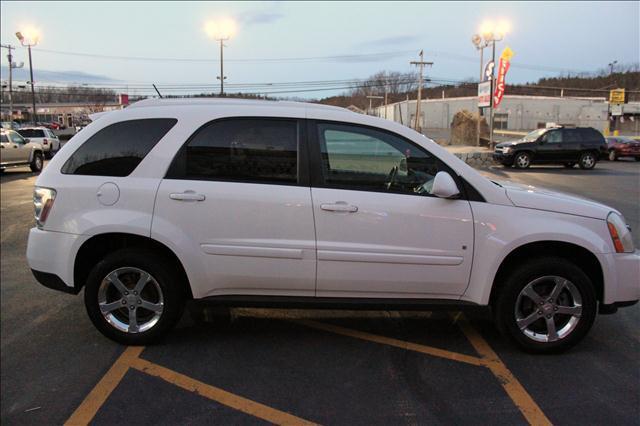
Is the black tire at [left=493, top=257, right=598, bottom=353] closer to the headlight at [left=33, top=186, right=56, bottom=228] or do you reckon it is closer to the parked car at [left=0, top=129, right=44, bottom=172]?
the headlight at [left=33, top=186, right=56, bottom=228]

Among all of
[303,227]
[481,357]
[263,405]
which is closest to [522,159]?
[481,357]

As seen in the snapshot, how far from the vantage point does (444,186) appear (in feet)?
11.4

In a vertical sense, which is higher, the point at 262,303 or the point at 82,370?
the point at 262,303

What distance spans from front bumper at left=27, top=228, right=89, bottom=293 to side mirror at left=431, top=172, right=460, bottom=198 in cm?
261

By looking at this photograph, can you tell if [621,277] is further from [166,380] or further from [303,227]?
[166,380]

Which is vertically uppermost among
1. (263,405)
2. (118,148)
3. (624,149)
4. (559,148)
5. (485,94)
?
(485,94)

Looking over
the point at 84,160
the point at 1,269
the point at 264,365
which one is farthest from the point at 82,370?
the point at 1,269

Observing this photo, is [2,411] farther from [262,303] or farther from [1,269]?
[1,269]

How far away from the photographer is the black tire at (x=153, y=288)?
3711 millimetres

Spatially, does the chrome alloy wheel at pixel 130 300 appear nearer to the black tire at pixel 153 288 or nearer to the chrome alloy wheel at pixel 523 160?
the black tire at pixel 153 288

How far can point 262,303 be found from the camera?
12.1 ft

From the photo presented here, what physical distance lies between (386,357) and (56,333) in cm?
273

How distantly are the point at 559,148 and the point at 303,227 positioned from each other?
21.0 m

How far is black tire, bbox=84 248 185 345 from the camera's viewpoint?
371cm
